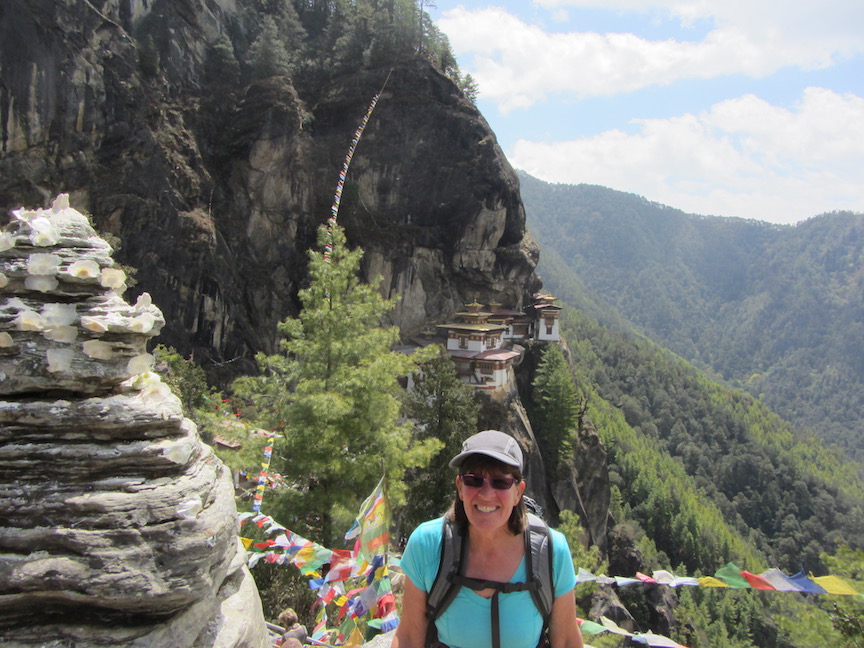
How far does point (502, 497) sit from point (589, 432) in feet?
136

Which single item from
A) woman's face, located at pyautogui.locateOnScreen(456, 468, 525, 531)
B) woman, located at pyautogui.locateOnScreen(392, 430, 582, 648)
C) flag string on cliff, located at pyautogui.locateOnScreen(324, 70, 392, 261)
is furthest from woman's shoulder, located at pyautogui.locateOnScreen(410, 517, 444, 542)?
flag string on cliff, located at pyautogui.locateOnScreen(324, 70, 392, 261)

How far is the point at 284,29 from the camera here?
44562 mm

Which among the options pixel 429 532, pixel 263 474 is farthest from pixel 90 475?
pixel 263 474

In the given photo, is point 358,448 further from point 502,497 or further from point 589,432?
point 589,432

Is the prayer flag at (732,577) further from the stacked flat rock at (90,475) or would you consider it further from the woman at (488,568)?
the stacked flat rock at (90,475)

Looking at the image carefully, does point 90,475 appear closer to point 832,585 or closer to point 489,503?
point 489,503

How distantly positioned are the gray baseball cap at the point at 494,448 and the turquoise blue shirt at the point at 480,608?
553mm

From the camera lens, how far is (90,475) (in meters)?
4.21

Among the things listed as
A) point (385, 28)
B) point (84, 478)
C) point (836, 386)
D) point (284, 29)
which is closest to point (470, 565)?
point (84, 478)

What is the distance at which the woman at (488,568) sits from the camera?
3.02 metres

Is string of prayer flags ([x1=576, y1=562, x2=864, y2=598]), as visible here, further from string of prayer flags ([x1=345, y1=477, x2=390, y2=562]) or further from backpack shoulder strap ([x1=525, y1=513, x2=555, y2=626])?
backpack shoulder strap ([x1=525, y1=513, x2=555, y2=626])

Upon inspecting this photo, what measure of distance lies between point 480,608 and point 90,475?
3.33 metres

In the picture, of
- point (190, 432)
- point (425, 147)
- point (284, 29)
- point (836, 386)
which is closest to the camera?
point (190, 432)


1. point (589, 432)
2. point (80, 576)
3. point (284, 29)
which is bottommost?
point (589, 432)
